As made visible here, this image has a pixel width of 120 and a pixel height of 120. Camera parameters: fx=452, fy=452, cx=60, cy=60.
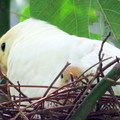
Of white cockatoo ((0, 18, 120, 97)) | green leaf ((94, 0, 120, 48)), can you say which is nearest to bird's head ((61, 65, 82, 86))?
white cockatoo ((0, 18, 120, 97))

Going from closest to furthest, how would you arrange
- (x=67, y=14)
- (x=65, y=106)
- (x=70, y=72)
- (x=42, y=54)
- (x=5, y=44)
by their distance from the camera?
(x=65, y=106)
(x=70, y=72)
(x=42, y=54)
(x=5, y=44)
(x=67, y=14)

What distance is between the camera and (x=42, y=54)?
5.03 feet

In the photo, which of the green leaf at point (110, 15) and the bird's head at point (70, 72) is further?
the green leaf at point (110, 15)

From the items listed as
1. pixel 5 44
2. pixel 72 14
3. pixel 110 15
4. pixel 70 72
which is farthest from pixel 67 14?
pixel 70 72

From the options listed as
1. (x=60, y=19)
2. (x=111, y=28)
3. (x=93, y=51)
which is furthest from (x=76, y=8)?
(x=93, y=51)

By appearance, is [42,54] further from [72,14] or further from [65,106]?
[72,14]

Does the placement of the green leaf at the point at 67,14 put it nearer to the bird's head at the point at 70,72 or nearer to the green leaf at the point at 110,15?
the green leaf at the point at 110,15

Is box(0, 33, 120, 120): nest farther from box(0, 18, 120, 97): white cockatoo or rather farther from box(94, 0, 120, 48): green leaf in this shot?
box(94, 0, 120, 48): green leaf

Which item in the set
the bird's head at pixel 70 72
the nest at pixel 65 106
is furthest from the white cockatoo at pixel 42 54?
the nest at pixel 65 106

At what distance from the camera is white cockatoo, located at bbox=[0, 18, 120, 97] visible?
143 cm

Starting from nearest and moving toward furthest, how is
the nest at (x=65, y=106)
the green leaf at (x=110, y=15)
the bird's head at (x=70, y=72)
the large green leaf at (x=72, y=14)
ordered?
the nest at (x=65, y=106) < the bird's head at (x=70, y=72) < the green leaf at (x=110, y=15) < the large green leaf at (x=72, y=14)

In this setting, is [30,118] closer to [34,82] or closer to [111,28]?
[34,82]

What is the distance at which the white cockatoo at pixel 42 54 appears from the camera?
1.43m

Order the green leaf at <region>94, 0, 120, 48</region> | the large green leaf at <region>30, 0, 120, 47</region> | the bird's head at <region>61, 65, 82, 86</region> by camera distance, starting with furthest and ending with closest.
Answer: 1. the large green leaf at <region>30, 0, 120, 47</region>
2. the green leaf at <region>94, 0, 120, 48</region>
3. the bird's head at <region>61, 65, 82, 86</region>
